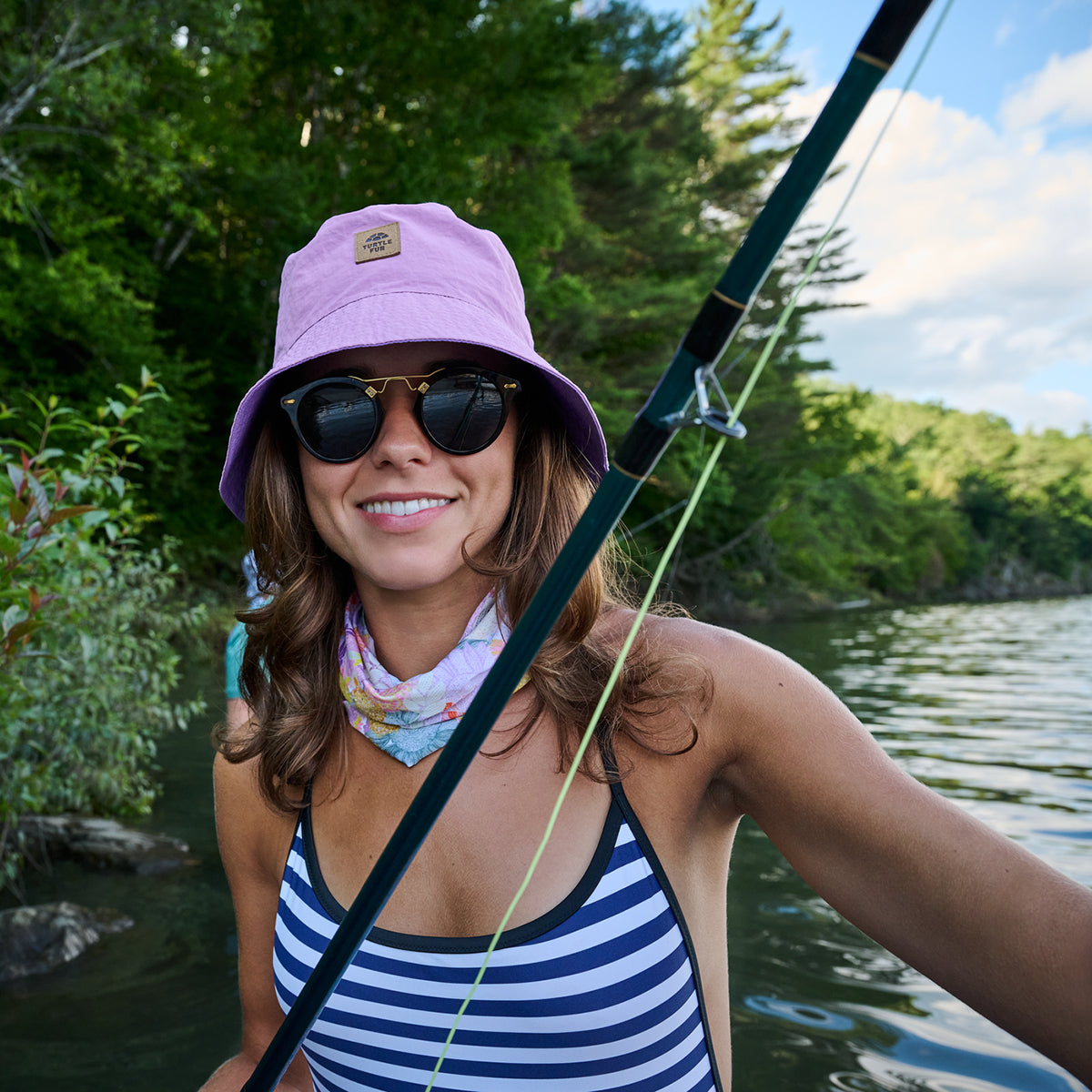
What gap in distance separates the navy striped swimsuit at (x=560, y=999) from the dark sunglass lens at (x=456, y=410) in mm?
593

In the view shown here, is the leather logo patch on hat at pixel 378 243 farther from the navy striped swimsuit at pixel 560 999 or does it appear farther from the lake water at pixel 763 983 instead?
the lake water at pixel 763 983

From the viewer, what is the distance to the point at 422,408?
1535 millimetres

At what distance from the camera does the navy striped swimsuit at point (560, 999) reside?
51.3 inches

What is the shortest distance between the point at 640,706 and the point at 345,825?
528 mm

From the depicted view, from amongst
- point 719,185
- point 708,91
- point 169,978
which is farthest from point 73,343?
point 708,91

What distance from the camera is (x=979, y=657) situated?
16.2 m

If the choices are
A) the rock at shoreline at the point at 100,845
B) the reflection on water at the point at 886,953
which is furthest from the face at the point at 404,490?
the rock at shoreline at the point at 100,845

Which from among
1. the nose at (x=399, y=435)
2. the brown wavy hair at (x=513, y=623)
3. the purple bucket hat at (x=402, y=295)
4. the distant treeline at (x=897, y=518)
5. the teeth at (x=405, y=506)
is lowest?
the distant treeline at (x=897, y=518)

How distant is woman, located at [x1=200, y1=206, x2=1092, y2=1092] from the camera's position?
118 centimetres

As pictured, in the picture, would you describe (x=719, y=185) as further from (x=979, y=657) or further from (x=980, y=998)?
(x=980, y=998)

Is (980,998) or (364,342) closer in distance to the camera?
(980,998)

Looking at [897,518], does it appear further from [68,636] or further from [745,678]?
[745,678]

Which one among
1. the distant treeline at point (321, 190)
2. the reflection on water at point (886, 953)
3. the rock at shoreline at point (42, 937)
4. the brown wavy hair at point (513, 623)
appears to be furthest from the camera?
the distant treeline at point (321, 190)

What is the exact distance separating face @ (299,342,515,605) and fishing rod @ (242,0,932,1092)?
2.16 ft
